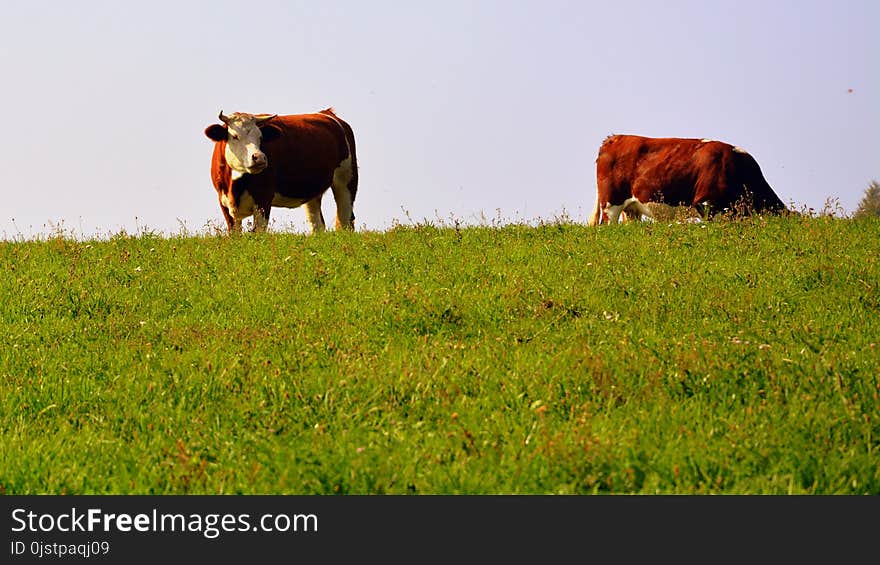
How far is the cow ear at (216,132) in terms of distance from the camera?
20484 millimetres

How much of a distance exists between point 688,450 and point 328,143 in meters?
17.5

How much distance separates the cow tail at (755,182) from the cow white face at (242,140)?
890cm

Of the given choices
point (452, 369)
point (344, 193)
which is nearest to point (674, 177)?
point (344, 193)

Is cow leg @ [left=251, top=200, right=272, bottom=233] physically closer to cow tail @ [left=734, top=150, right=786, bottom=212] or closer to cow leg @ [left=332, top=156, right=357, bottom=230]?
cow leg @ [left=332, top=156, right=357, bottom=230]

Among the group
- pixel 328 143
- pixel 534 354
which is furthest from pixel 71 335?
pixel 328 143

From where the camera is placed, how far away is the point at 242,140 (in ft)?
66.9

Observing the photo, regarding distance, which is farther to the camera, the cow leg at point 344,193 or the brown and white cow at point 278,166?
the cow leg at point 344,193

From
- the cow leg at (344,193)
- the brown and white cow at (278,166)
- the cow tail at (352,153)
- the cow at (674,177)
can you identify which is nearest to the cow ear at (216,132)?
the brown and white cow at (278,166)

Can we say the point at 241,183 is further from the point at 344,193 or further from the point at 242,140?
the point at 344,193

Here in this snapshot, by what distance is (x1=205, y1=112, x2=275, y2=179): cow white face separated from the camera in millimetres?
20016

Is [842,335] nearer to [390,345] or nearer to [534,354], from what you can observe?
[534,354]

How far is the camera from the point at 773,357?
7902 millimetres

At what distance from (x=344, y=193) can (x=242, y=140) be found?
3574 mm

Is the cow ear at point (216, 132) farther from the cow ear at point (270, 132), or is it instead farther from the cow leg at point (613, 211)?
the cow leg at point (613, 211)
